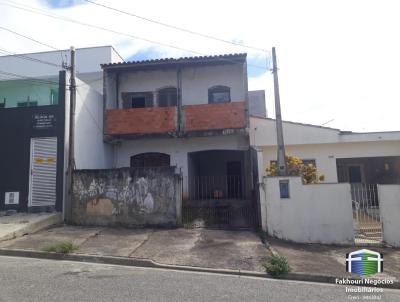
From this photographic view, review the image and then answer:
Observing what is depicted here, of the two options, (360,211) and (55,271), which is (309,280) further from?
(360,211)

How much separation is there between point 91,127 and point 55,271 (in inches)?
317

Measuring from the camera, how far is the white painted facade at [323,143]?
15.1 metres

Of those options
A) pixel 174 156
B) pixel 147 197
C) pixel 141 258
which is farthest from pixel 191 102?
pixel 141 258

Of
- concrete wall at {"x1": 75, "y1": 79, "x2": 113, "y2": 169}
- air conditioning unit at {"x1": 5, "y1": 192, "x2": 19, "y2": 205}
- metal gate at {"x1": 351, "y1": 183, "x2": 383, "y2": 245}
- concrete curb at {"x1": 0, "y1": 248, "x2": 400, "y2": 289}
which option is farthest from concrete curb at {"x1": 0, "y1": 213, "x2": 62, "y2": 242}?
metal gate at {"x1": 351, "y1": 183, "x2": 383, "y2": 245}

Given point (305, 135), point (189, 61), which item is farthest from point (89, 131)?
point (305, 135)

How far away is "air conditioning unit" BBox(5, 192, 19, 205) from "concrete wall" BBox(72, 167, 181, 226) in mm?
1920

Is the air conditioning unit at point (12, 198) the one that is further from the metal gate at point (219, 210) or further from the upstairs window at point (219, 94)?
the upstairs window at point (219, 94)

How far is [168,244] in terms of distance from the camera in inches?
348

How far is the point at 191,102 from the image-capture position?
1540 centimetres

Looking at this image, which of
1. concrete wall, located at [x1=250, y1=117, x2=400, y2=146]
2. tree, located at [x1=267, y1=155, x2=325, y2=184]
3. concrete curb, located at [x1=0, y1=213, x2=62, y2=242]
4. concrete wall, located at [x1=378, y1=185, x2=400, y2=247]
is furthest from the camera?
concrete wall, located at [x1=250, y1=117, x2=400, y2=146]

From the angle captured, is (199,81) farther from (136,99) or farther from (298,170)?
(298,170)

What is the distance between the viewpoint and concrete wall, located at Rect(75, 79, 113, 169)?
41.1 ft

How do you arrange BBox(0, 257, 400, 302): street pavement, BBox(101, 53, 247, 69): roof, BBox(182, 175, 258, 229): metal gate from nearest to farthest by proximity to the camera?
BBox(0, 257, 400, 302): street pavement
BBox(182, 175, 258, 229): metal gate
BBox(101, 53, 247, 69): roof

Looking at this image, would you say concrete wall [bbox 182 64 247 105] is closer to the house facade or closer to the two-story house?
the two-story house
